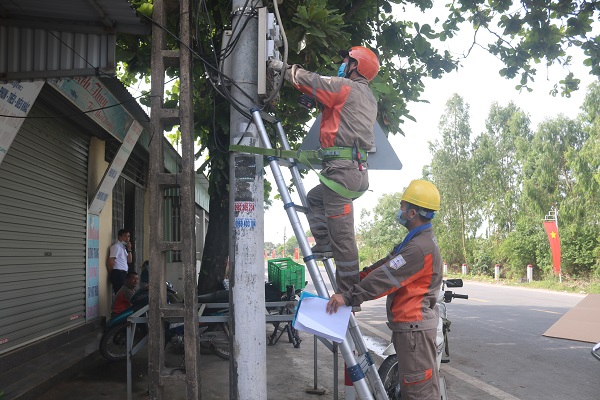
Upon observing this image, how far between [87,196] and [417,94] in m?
5.83

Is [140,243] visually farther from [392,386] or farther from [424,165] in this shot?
[424,165]

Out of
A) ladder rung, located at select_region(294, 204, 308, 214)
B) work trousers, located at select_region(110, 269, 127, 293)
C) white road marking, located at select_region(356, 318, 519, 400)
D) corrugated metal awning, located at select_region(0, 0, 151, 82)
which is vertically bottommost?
white road marking, located at select_region(356, 318, 519, 400)

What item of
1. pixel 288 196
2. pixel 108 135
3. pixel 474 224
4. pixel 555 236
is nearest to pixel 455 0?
pixel 108 135

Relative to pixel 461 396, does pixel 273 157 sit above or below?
above

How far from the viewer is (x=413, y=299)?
350 cm

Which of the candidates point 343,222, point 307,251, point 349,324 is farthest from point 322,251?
point 349,324

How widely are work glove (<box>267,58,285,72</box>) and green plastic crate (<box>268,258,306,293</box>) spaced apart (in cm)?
566

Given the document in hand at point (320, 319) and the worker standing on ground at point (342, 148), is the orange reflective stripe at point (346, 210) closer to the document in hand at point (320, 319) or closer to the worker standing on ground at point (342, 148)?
the worker standing on ground at point (342, 148)

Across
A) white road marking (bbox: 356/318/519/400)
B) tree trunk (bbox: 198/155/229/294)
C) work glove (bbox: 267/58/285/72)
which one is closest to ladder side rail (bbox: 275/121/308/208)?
work glove (bbox: 267/58/285/72)

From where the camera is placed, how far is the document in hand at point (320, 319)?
322 cm

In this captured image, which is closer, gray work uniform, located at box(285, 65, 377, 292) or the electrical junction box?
gray work uniform, located at box(285, 65, 377, 292)

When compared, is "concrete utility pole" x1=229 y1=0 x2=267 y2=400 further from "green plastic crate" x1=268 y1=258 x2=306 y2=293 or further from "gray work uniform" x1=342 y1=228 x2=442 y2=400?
"green plastic crate" x1=268 y1=258 x2=306 y2=293

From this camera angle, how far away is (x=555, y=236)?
25.3 meters

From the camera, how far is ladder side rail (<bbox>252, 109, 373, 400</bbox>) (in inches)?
130
